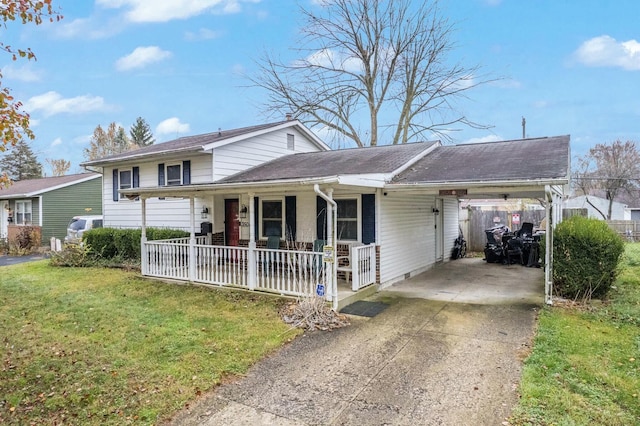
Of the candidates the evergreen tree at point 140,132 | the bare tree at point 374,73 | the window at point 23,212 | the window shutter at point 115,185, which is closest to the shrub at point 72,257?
the window shutter at point 115,185

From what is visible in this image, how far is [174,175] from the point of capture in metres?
12.4

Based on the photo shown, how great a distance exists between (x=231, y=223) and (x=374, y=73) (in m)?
14.2

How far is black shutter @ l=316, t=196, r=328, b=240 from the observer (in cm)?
970

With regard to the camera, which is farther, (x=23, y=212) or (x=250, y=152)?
(x=23, y=212)

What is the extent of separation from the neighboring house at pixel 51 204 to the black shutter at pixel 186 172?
11.7 metres

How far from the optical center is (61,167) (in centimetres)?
4000

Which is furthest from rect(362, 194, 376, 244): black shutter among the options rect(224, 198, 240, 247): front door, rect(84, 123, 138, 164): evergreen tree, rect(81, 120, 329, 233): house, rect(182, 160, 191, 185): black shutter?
rect(84, 123, 138, 164): evergreen tree

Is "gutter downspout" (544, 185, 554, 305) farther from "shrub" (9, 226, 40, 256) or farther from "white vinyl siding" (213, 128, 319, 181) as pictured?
"shrub" (9, 226, 40, 256)

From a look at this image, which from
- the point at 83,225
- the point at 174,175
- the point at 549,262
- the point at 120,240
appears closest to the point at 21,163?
the point at 83,225

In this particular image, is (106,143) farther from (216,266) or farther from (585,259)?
(585,259)

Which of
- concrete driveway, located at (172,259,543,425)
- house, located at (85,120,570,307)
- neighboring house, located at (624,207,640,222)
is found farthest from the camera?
neighboring house, located at (624,207,640,222)

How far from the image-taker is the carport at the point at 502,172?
7.27 m

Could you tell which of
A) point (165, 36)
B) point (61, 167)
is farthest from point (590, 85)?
point (61, 167)

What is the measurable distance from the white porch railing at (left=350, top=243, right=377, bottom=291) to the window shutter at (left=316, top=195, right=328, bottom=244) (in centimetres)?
144
